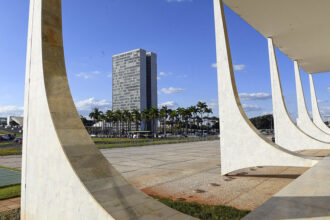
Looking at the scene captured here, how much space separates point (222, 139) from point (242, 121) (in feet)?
3.92

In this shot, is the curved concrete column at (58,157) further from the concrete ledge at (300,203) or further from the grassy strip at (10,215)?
the concrete ledge at (300,203)

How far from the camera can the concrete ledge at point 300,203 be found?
12.0ft

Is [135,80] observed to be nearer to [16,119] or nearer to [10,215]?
[16,119]

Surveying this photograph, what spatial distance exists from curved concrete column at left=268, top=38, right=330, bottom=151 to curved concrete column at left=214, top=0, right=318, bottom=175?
27.1ft

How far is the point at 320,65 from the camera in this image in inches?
973

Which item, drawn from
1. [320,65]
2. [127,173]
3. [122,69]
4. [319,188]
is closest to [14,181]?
[127,173]

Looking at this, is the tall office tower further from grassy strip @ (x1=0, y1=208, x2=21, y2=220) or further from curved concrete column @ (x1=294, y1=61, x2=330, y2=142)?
grassy strip @ (x1=0, y1=208, x2=21, y2=220)

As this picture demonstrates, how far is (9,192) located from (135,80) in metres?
131

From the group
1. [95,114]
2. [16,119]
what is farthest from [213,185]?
[16,119]

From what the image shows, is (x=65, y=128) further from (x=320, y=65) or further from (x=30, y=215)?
(x=320, y=65)

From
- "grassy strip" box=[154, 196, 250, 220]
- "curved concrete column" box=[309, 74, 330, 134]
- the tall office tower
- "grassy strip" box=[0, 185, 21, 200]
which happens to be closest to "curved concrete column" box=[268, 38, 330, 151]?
"grassy strip" box=[154, 196, 250, 220]

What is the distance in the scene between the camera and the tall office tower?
135 metres

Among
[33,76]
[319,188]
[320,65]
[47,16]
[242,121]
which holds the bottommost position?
[319,188]

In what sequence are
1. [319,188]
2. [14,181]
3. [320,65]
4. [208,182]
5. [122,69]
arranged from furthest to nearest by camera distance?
[122,69] < [320,65] < [14,181] < [208,182] < [319,188]
